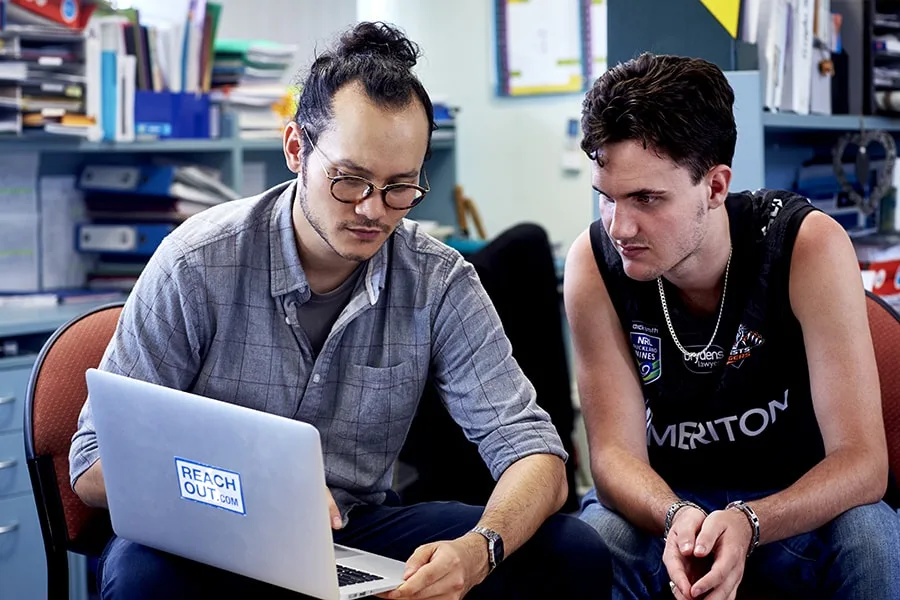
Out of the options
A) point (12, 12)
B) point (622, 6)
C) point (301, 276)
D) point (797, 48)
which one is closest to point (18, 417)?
point (12, 12)

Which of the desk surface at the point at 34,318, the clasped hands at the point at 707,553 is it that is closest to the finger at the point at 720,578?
the clasped hands at the point at 707,553

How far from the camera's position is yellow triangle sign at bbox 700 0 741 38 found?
206cm

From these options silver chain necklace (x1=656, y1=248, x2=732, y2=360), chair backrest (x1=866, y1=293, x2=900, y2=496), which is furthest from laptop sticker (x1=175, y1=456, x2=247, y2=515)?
chair backrest (x1=866, y1=293, x2=900, y2=496)

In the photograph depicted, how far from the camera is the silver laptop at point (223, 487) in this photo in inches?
46.9

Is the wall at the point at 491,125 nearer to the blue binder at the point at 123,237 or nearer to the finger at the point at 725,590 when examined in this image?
the blue binder at the point at 123,237

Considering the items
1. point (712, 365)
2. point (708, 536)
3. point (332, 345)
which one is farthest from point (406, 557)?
point (712, 365)

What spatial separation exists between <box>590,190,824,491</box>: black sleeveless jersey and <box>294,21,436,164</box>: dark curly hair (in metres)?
A: 0.40

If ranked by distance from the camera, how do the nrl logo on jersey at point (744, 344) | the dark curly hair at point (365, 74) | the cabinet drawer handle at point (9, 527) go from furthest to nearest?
the cabinet drawer handle at point (9, 527) < the nrl logo on jersey at point (744, 344) < the dark curly hair at point (365, 74)

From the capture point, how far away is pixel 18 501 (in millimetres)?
2414

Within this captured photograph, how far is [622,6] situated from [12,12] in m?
1.37

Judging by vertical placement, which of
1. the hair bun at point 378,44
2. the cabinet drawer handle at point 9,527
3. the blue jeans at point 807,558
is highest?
the hair bun at point 378,44

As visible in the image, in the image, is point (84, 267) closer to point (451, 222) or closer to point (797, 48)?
point (451, 222)

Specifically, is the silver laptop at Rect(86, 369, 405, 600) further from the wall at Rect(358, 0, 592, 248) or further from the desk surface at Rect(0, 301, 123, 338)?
the wall at Rect(358, 0, 592, 248)

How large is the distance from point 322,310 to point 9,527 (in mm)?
1176
